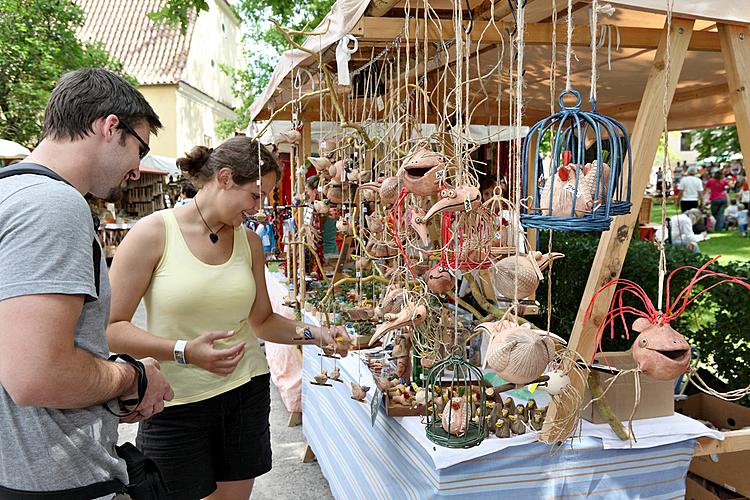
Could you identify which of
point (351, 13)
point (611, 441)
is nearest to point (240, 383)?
point (611, 441)

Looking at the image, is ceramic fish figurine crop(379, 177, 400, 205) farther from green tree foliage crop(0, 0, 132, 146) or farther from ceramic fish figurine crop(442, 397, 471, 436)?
green tree foliage crop(0, 0, 132, 146)

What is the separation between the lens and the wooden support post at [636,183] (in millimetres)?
1688

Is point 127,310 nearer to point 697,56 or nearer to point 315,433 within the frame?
point 315,433

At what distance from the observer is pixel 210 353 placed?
5.23ft

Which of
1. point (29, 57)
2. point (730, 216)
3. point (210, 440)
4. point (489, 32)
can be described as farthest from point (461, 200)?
point (730, 216)

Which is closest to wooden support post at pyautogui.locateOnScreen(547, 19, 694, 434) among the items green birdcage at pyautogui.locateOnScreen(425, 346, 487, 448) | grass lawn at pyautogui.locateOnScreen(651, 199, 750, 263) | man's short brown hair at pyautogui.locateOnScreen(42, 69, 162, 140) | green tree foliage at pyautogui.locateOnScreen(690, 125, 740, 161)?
green birdcage at pyautogui.locateOnScreen(425, 346, 487, 448)

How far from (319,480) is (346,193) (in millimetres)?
1718

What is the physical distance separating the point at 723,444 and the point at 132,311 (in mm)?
1842

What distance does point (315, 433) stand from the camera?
125 inches

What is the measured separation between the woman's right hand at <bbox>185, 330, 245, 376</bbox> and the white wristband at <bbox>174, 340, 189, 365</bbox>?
13 mm

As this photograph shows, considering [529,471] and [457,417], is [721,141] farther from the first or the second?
[457,417]

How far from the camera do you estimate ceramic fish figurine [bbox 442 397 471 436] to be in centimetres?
157

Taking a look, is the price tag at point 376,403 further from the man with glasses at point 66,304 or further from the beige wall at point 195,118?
the beige wall at point 195,118

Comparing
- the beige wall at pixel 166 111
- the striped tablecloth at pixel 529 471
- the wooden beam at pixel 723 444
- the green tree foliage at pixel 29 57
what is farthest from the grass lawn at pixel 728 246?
the beige wall at pixel 166 111
